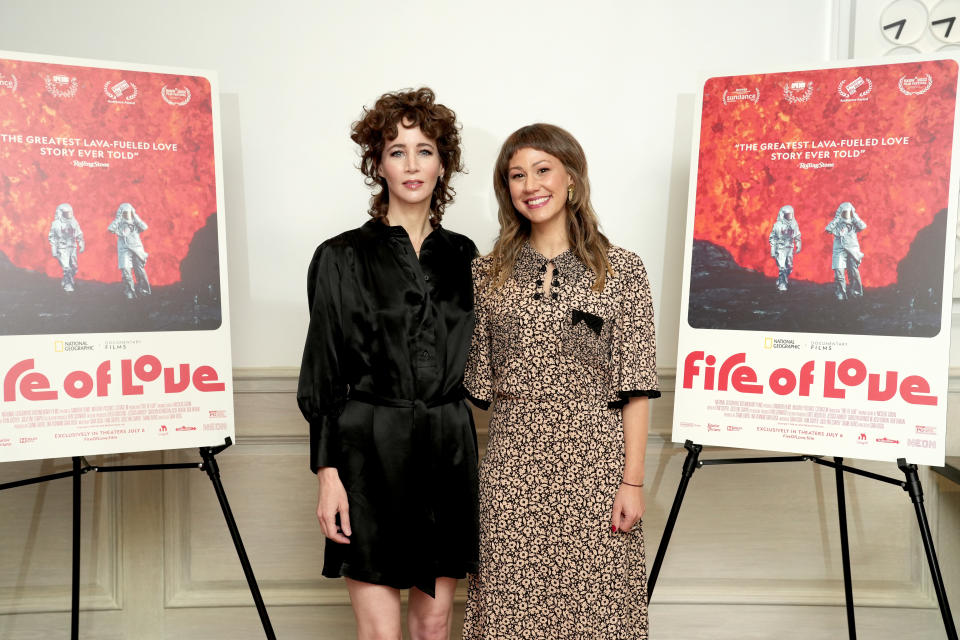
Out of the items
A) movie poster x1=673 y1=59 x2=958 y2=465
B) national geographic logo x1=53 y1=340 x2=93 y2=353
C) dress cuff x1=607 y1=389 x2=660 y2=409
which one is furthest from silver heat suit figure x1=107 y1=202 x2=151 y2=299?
movie poster x1=673 y1=59 x2=958 y2=465

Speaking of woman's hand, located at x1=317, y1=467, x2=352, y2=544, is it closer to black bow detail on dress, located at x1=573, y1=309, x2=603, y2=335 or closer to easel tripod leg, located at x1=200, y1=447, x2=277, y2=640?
easel tripod leg, located at x1=200, y1=447, x2=277, y2=640

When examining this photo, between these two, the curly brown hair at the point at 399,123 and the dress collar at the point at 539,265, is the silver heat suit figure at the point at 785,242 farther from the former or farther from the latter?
the curly brown hair at the point at 399,123

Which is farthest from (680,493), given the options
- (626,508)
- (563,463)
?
(563,463)

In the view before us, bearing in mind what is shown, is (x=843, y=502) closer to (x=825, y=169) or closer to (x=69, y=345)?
(x=825, y=169)

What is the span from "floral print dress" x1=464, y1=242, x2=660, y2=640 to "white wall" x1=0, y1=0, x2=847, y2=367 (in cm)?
78

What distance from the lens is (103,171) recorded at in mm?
1783

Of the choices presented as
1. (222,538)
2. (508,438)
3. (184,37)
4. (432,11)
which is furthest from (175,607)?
(432,11)

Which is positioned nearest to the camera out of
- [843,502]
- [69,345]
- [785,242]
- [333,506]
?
[333,506]

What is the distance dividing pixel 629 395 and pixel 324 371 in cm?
76

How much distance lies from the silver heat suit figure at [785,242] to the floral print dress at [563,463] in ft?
1.40

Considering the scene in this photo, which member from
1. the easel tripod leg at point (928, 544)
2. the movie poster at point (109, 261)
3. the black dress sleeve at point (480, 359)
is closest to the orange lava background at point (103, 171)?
the movie poster at point (109, 261)

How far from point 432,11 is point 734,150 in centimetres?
114

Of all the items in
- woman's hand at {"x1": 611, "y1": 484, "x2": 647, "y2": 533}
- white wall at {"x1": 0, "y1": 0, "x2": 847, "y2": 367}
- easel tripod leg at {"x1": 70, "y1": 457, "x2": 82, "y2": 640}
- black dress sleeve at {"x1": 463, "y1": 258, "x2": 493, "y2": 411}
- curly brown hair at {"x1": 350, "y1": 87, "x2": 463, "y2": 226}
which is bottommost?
easel tripod leg at {"x1": 70, "y1": 457, "x2": 82, "y2": 640}

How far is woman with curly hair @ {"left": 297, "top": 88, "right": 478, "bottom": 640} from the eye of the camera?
1654mm
